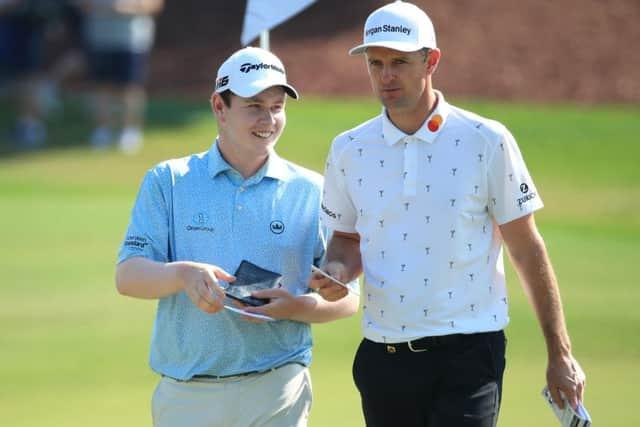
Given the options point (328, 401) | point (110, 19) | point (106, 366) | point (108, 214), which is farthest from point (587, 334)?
point (110, 19)

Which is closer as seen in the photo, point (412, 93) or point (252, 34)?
point (412, 93)

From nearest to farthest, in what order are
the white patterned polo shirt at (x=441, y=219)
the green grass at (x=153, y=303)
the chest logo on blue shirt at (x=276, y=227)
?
the white patterned polo shirt at (x=441, y=219) → the chest logo on blue shirt at (x=276, y=227) → the green grass at (x=153, y=303)

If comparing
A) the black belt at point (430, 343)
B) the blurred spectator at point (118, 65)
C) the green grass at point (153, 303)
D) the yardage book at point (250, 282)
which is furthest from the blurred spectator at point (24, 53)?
the black belt at point (430, 343)

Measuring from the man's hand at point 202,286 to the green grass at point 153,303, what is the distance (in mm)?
3009

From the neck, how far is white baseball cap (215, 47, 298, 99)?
0.41 m

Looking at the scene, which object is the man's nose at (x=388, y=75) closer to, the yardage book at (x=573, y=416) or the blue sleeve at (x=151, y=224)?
the blue sleeve at (x=151, y=224)

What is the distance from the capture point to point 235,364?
514 centimetres

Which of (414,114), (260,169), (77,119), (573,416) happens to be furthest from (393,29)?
(77,119)

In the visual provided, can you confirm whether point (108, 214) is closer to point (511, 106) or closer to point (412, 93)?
point (511, 106)

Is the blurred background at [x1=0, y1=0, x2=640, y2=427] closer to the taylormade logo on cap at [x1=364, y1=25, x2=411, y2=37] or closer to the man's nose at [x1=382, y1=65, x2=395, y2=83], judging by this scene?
the man's nose at [x1=382, y1=65, x2=395, y2=83]

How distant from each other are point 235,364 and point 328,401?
3183 millimetres

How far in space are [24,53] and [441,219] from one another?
17.9m

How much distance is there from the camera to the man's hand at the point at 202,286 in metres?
4.75

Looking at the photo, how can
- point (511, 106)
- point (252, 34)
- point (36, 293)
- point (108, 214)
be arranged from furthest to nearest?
point (511, 106) → point (108, 214) → point (36, 293) → point (252, 34)
